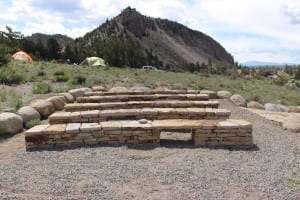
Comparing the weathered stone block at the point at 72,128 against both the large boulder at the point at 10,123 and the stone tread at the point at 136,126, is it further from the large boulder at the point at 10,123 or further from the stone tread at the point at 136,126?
the large boulder at the point at 10,123

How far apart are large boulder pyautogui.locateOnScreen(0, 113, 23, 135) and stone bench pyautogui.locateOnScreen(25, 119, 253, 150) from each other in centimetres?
96

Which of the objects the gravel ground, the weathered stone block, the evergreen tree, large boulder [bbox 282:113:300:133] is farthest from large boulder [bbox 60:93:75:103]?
the evergreen tree

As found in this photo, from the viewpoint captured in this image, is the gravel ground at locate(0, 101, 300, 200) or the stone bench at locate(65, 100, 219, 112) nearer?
the gravel ground at locate(0, 101, 300, 200)

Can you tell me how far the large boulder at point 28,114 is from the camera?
8.45 m

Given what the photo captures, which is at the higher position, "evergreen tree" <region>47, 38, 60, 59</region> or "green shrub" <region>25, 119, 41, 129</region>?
"evergreen tree" <region>47, 38, 60, 59</region>

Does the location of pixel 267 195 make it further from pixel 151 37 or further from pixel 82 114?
pixel 151 37

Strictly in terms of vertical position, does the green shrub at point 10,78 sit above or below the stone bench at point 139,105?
above

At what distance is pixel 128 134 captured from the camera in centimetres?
680

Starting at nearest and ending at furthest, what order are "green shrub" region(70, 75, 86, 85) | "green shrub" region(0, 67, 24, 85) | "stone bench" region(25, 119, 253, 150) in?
1. "stone bench" region(25, 119, 253, 150)
2. "green shrub" region(0, 67, 24, 85)
3. "green shrub" region(70, 75, 86, 85)

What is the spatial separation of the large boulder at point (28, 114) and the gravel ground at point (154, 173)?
1.99 m

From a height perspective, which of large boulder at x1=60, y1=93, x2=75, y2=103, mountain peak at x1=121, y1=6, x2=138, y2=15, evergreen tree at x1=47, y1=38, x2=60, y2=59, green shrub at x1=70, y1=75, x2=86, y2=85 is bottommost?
large boulder at x1=60, y1=93, x2=75, y2=103

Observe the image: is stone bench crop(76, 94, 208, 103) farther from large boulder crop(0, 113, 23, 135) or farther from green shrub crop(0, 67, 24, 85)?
green shrub crop(0, 67, 24, 85)

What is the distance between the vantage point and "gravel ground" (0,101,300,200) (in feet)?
15.6

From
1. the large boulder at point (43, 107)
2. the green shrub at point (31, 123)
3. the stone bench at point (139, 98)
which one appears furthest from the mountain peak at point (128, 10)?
the green shrub at point (31, 123)
